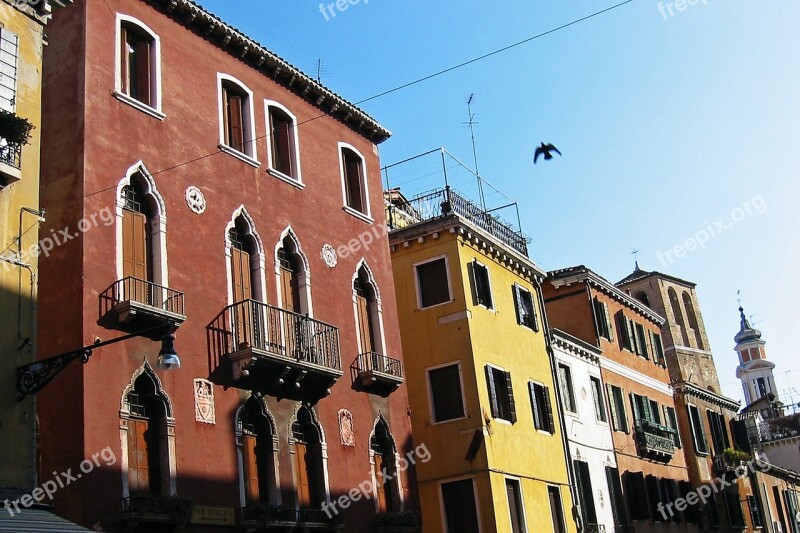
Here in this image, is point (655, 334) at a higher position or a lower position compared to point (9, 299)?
higher

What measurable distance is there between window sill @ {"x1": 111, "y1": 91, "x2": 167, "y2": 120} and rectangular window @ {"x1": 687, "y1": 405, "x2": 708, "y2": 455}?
2747cm

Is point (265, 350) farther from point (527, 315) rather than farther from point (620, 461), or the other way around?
point (620, 461)

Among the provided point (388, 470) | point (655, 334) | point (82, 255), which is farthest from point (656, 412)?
point (82, 255)

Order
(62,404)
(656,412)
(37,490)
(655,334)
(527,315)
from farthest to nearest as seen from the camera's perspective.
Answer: (655,334), (656,412), (527,315), (62,404), (37,490)

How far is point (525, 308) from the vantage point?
2952cm

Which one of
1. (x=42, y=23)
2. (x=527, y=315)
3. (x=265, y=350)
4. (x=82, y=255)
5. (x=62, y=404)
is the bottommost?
(x=62, y=404)

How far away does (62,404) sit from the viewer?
50.0ft

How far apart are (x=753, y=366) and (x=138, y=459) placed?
9535cm

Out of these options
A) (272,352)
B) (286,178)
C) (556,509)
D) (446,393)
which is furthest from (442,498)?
(286,178)

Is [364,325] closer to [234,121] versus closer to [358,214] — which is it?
[358,214]

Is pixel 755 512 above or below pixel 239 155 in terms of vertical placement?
below

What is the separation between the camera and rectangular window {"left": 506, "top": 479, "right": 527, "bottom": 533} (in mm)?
25016

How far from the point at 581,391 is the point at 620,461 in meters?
2.81

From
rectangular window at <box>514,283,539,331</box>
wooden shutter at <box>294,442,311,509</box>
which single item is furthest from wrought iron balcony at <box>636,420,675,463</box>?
wooden shutter at <box>294,442,311,509</box>
